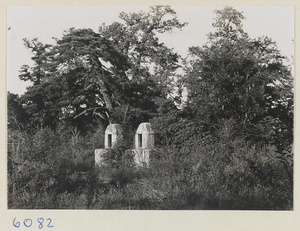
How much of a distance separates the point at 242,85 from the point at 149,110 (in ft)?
8.60

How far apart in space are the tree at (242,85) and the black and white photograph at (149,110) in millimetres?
27

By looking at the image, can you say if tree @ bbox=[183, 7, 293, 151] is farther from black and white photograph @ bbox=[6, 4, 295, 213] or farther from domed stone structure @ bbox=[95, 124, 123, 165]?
domed stone structure @ bbox=[95, 124, 123, 165]

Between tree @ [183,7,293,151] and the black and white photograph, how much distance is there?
0.03m

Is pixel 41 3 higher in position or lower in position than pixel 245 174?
higher

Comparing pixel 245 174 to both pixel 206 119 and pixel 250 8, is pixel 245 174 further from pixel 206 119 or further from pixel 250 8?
pixel 250 8

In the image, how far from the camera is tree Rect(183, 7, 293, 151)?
41.3 ft

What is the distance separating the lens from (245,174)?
11539 mm

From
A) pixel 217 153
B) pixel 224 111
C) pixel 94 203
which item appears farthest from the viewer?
pixel 224 111

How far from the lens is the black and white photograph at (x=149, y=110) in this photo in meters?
11.4

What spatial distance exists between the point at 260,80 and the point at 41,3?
→ 5.75 meters
